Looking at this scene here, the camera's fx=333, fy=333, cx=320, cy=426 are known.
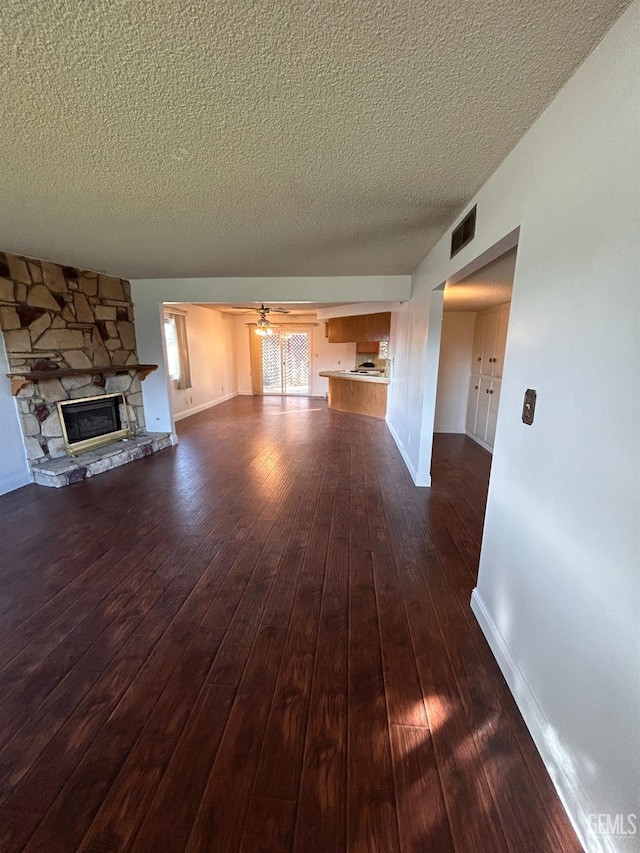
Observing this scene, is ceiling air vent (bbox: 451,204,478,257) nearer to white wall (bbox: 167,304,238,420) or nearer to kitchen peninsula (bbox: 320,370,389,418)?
kitchen peninsula (bbox: 320,370,389,418)

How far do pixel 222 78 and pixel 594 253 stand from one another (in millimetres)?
1269

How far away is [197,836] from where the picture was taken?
98 centimetres

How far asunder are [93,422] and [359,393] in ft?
15.7

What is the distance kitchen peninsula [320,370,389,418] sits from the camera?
6.80m

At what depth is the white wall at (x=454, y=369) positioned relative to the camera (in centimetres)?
546

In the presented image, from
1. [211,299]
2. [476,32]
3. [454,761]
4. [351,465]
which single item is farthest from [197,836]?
[211,299]

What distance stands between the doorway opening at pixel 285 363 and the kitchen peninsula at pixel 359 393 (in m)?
2.05

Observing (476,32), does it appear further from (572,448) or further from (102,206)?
(102,206)

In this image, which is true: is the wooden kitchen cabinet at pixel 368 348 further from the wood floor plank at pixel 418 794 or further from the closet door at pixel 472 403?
the wood floor plank at pixel 418 794

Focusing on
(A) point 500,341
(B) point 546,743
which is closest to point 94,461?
(B) point 546,743

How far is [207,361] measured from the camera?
7656 mm

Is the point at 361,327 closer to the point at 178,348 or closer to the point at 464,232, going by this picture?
the point at 178,348

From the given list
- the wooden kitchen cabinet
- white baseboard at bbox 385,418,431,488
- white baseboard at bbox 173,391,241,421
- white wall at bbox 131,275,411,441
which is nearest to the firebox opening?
white wall at bbox 131,275,411,441

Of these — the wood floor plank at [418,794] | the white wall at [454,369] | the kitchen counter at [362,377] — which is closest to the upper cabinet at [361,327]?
the kitchen counter at [362,377]
